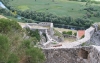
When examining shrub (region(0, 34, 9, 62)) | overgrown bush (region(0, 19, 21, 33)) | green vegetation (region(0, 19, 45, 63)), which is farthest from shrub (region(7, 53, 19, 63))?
overgrown bush (region(0, 19, 21, 33))

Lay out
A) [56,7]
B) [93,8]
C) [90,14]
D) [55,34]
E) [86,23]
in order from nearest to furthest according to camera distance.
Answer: [55,34]
[86,23]
[90,14]
[93,8]
[56,7]

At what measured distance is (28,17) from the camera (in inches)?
2761

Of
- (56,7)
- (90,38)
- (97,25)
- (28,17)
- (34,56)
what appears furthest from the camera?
(56,7)

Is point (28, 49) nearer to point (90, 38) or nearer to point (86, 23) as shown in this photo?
point (90, 38)

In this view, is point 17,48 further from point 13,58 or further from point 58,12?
point 58,12

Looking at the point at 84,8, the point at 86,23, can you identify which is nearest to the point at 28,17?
the point at 86,23

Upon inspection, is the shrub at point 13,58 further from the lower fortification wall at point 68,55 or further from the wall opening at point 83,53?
the wall opening at point 83,53

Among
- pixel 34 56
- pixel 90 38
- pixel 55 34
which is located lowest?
pixel 55 34

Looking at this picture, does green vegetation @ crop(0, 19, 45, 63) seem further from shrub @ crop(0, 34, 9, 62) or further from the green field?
the green field

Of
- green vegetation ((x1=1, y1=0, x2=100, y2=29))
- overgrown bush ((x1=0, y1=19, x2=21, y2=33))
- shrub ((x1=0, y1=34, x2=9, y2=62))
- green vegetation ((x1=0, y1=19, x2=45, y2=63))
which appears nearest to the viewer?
shrub ((x1=0, y1=34, x2=9, y2=62))

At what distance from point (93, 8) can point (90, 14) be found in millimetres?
8467

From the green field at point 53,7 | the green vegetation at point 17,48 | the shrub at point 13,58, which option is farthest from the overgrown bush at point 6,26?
the green field at point 53,7

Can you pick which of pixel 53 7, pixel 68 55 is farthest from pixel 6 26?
pixel 53 7

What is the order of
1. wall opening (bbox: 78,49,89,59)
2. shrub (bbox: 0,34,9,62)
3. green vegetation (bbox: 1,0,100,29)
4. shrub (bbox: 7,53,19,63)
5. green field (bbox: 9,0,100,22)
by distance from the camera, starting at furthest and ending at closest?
green field (bbox: 9,0,100,22) → green vegetation (bbox: 1,0,100,29) → wall opening (bbox: 78,49,89,59) → shrub (bbox: 7,53,19,63) → shrub (bbox: 0,34,9,62)
